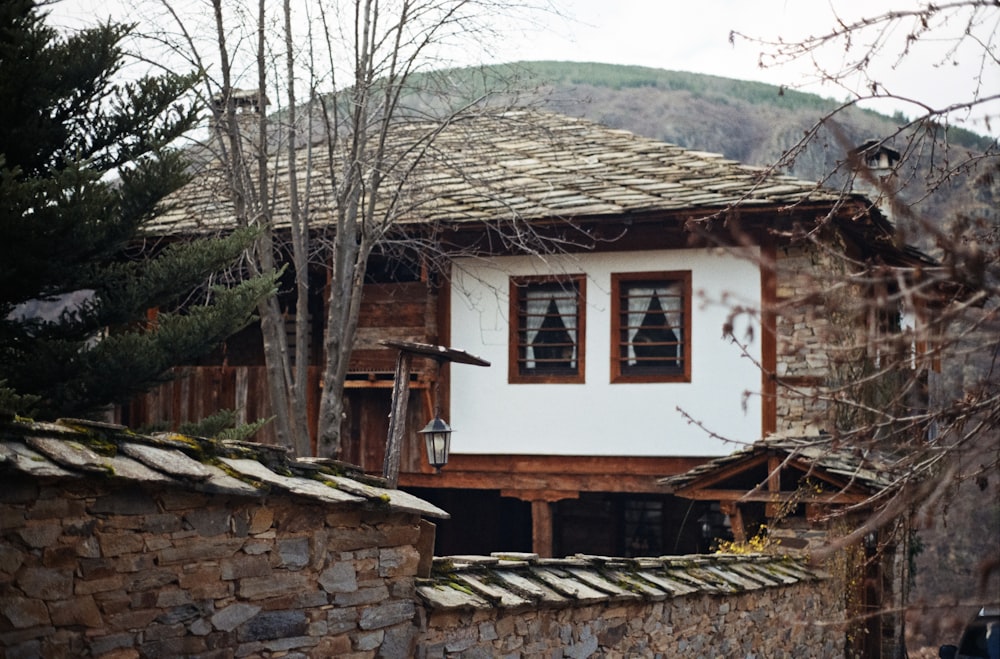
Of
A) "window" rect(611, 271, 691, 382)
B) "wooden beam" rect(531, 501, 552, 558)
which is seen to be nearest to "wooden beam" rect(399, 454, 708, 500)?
"wooden beam" rect(531, 501, 552, 558)

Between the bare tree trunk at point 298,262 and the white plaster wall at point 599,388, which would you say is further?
the white plaster wall at point 599,388

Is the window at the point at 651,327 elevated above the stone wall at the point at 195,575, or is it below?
above

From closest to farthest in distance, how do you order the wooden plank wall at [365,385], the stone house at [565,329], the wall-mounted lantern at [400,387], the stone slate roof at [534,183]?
1. the wall-mounted lantern at [400,387]
2. the stone slate roof at [534,183]
3. the stone house at [565,329]
4. the wooden plank wall at [365,385]

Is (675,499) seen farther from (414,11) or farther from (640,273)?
(414,11)

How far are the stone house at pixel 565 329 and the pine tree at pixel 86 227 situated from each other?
9.43 ft

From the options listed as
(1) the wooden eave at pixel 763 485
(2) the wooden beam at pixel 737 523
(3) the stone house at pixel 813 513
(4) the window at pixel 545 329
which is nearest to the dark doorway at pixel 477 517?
(4) the window at pixel 545 329

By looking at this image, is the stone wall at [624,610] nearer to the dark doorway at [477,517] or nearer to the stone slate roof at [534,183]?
the stone slate roof at [534,183]

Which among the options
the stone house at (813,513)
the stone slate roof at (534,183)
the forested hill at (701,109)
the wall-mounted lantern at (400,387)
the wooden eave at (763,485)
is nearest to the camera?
the wall-mounted lantern at (400,387)

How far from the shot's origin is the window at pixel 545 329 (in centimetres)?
1308

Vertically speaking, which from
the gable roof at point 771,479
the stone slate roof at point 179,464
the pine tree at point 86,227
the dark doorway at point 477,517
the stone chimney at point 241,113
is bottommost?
the dark doorway at point 477,517

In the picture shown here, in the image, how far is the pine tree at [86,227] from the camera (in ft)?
27.2

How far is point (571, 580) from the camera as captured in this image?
6.32m

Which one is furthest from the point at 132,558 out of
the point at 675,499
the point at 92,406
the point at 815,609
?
the point at 675,499

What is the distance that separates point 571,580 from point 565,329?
6830 mm
